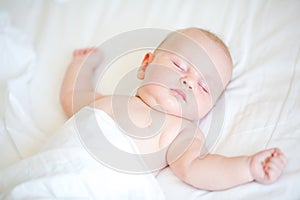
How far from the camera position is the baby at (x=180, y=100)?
0.94m

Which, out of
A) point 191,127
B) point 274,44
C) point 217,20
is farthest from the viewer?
point 217,20

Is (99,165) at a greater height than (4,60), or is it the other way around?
(4,60)

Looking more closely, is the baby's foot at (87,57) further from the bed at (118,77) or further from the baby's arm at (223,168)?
the baby's arm at (223,168)

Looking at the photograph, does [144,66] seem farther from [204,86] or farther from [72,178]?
[72,178]

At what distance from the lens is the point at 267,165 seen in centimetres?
83

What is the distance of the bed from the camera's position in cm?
88

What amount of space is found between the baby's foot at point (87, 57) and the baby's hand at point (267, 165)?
64cm

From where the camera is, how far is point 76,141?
3.11 feet

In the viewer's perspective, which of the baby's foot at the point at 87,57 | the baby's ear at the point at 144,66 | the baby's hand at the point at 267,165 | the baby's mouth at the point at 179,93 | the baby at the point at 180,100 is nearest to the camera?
the baby's hand at the point at 267,165

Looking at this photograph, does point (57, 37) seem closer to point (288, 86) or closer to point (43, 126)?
point (43, 126)

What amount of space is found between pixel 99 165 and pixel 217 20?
0.70 meters

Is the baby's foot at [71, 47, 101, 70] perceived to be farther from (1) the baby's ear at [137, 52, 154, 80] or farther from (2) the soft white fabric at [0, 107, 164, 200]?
(2) the soft white fabric at [0, 107, 164, 200]

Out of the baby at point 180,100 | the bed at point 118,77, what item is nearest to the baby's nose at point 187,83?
the baby at point 180,100

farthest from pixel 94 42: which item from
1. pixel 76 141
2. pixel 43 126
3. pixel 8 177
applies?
pixel 8 177
